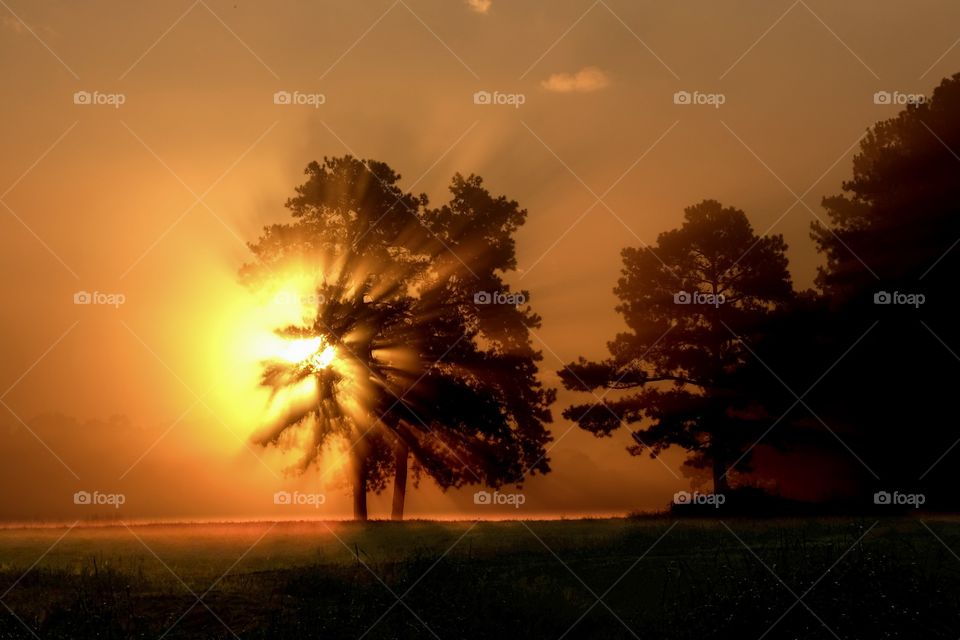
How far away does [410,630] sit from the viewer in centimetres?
1628

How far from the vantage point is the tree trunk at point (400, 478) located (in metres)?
38.8

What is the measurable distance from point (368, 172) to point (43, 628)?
951 inches

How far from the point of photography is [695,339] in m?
39.5

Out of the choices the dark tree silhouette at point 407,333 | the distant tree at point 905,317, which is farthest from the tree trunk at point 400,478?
the distant tree at point 905,317

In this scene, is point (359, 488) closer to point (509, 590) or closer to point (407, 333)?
point (407, 333)

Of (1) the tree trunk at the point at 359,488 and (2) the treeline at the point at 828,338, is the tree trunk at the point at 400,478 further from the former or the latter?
(2) the treeline at the point at 828,338

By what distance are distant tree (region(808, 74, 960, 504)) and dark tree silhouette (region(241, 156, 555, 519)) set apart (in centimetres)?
1079

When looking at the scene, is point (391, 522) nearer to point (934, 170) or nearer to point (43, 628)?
point (43, 628)

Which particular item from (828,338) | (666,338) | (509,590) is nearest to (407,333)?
(666,338)

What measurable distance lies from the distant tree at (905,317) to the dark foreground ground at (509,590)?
13557 mm

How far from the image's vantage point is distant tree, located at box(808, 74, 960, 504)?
3659cm

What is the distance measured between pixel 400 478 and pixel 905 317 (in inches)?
722

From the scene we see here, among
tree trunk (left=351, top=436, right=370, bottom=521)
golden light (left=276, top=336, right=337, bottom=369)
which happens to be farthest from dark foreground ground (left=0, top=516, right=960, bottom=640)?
tree trunk (left=351, top=436, right=370, bottom=521)

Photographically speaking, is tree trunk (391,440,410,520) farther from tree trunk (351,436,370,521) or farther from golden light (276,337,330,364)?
golden light (276,337,330,364)
